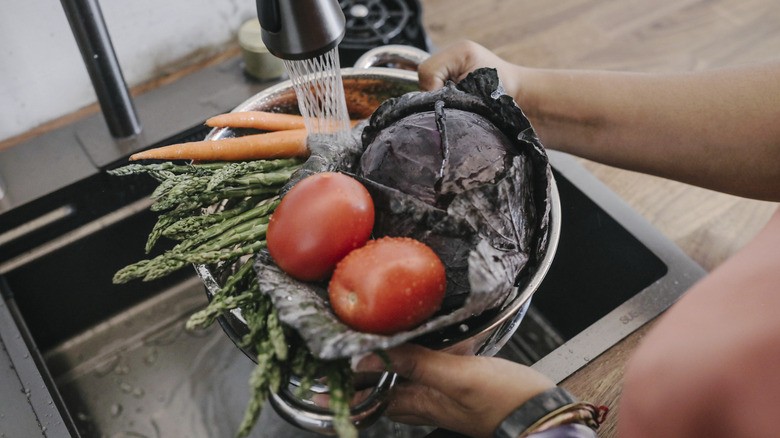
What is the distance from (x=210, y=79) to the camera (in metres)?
1.09

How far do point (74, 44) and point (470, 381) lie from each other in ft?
3.00

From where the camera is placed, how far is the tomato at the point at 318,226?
0.56 m

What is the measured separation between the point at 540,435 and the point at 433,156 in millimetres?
338

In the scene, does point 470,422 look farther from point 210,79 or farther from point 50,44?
point 50,44

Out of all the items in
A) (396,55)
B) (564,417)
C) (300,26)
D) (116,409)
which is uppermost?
(300,26)

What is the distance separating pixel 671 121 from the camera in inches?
31.7

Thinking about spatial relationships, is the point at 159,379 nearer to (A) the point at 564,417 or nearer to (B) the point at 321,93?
(B) the point at 321,93

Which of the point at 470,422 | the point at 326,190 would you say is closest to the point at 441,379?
the point at 470,422

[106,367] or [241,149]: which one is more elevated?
[241,149]

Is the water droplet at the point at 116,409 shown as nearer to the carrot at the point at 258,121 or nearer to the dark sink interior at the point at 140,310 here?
the dark sink interior at the point at 140,310

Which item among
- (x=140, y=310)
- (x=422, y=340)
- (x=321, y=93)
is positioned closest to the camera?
(x=422, y=340)

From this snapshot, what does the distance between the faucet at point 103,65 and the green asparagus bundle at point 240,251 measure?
0.73 ft

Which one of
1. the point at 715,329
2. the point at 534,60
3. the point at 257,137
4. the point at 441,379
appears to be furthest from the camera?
the point at 534,60

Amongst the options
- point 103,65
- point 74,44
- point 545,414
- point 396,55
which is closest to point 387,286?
point 545,414
